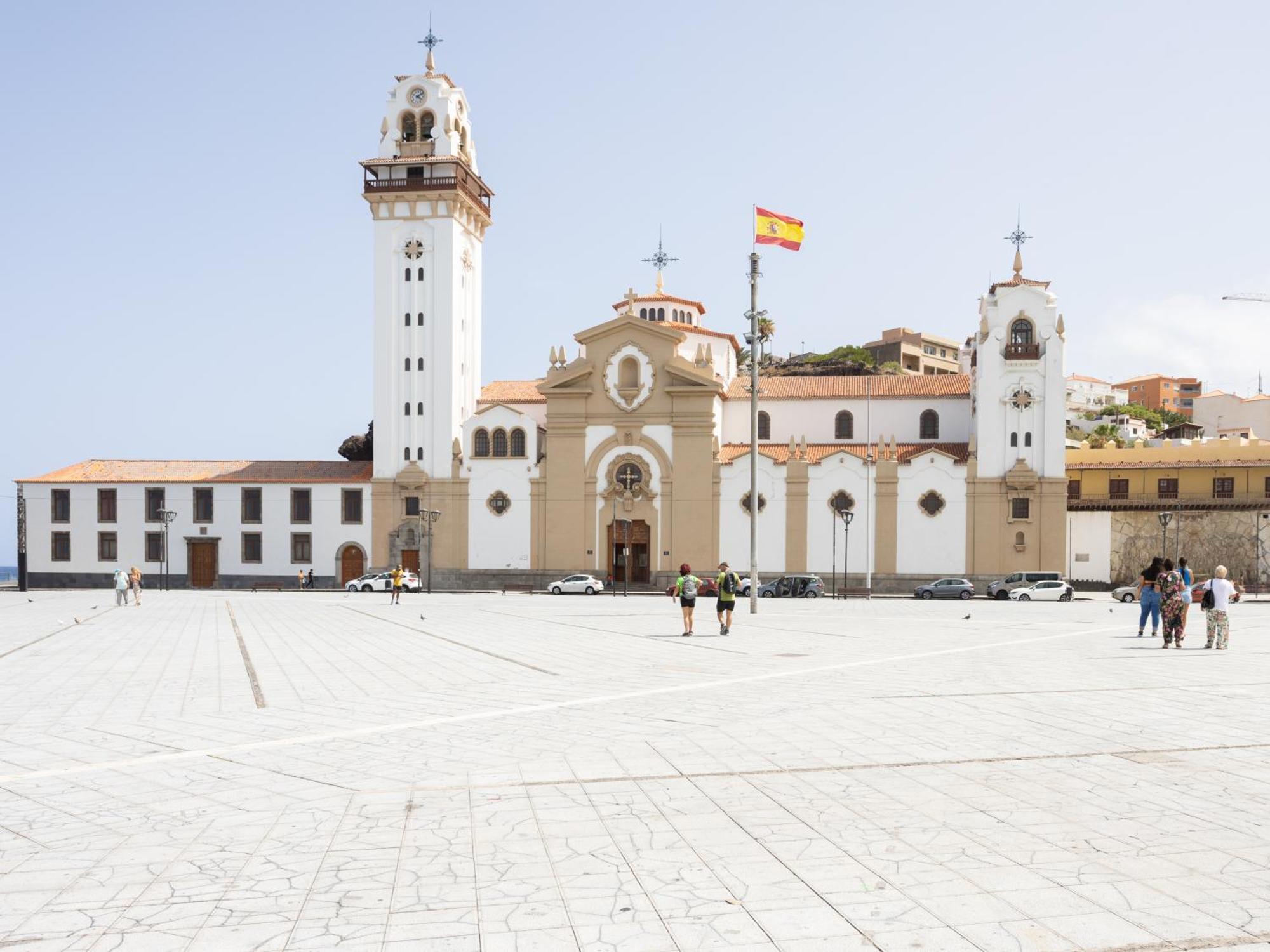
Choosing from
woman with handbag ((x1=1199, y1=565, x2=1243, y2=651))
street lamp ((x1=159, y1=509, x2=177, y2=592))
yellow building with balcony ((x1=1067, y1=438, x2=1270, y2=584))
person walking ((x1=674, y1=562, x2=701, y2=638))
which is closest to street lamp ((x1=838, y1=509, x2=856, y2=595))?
yellow building with balcony ((x1=1067, y1=438, x2=1270, y2=584))

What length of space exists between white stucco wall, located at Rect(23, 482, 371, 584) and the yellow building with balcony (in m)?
38.2

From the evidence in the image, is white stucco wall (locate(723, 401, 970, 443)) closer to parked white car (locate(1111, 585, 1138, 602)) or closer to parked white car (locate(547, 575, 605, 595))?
parked white car (locate(547, 575, 605, 595))

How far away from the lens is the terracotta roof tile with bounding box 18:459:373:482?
192 ft

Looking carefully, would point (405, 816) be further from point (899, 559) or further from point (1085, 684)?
point (899, 559)

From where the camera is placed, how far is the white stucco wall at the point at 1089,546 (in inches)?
2125

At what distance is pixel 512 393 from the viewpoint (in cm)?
6222

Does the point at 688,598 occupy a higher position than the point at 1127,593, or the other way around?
the point at 688,598

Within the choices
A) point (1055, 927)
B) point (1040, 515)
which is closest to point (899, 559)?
point (1040, 515)

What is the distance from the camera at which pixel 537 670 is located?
16.1m

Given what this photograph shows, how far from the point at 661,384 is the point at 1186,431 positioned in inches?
1263

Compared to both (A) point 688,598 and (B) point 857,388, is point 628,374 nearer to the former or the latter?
(B) point 857,388

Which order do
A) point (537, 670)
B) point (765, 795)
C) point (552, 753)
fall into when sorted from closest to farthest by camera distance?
point (765, 795) < point (552, 753) < point (537, 670)

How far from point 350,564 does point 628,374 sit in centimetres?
1833

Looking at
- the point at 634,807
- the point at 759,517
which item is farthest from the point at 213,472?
the point at 634,807
